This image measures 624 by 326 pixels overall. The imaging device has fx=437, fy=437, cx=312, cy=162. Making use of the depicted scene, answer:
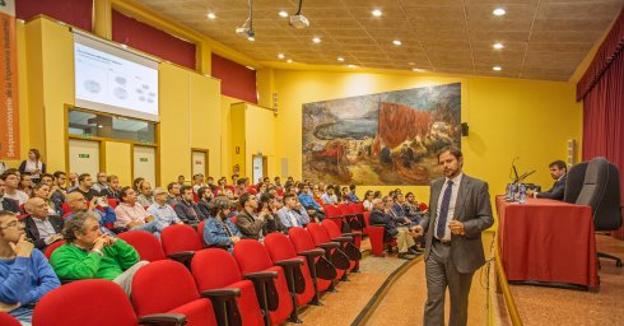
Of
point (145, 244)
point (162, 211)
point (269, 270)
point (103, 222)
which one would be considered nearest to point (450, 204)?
point (269, 270)

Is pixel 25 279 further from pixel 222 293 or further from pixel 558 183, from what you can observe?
pixel 558 183

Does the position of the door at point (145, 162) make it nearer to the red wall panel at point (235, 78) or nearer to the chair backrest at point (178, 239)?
the red wall panel at point (235, 78)

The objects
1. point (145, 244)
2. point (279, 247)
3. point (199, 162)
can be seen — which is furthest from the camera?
point (199, 162)

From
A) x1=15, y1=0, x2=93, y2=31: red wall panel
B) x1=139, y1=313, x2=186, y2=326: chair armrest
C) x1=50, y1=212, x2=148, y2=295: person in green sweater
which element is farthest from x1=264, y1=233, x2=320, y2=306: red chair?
x1=15, y1=0, x2=93, y2=31: red wall panel

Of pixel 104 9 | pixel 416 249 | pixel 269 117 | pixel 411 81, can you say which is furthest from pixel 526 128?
pixel 104 9

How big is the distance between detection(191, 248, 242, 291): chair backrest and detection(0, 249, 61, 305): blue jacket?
770 millimetres

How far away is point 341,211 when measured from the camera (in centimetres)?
786

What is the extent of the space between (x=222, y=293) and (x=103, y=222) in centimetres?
303

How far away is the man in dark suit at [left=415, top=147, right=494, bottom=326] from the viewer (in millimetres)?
2625

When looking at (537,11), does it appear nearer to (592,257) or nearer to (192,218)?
(592,257)

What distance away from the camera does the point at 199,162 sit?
11430 mm

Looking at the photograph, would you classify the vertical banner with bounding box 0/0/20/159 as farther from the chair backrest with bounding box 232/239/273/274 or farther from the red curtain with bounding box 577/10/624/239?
the red curtain with bounding box 577/10/624/239

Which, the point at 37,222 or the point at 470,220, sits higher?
the point at 470,220

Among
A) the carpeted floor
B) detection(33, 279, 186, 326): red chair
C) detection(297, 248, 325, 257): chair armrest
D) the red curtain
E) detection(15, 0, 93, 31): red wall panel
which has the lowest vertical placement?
the carpeted floor
